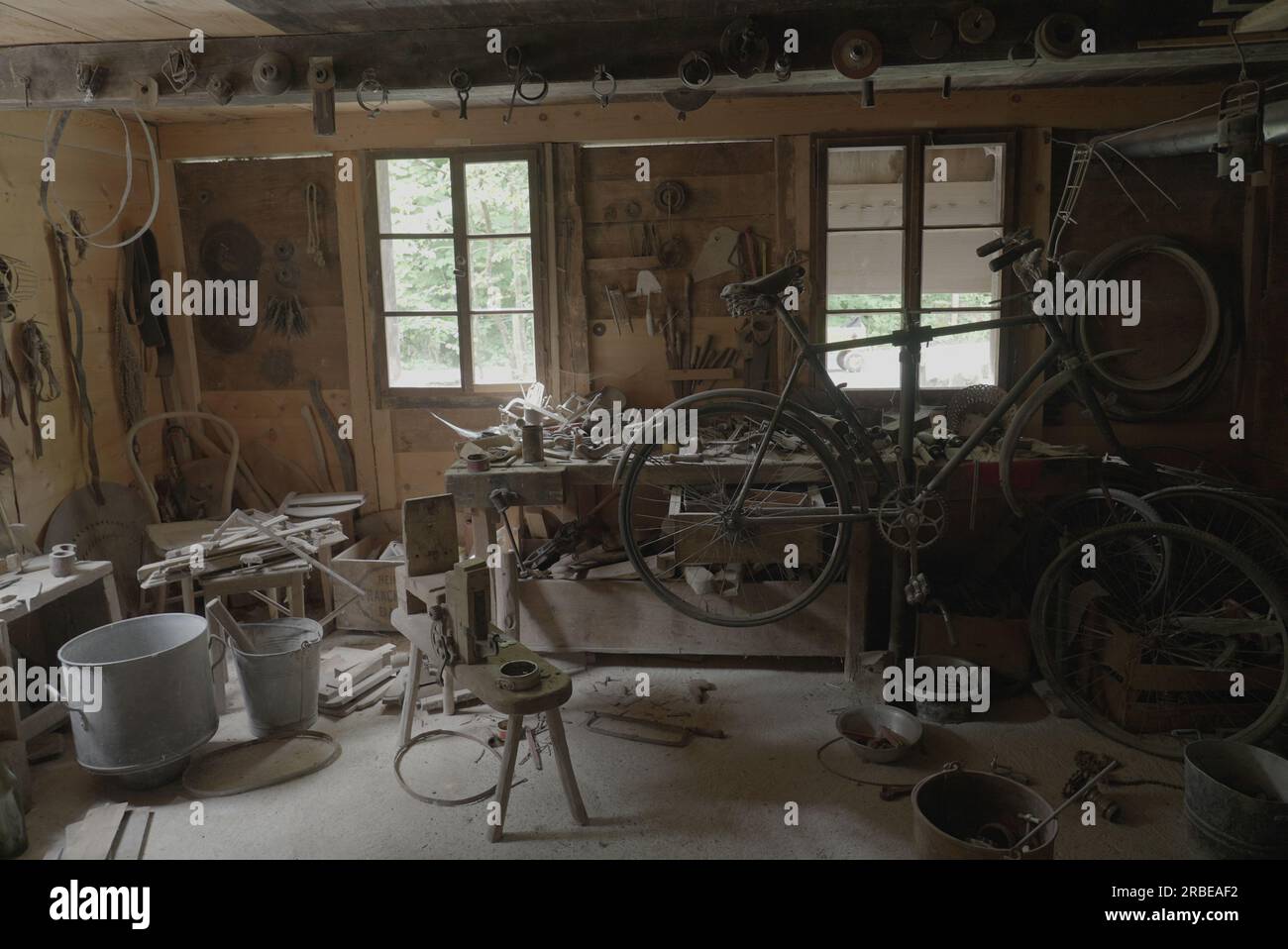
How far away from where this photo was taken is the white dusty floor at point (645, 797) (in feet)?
9.41

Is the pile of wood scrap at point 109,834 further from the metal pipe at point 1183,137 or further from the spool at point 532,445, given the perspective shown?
the metal pipe at point 1183,137

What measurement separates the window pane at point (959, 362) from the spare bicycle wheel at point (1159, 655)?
1322 mm

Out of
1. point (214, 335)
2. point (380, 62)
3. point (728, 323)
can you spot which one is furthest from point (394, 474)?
point (380, 62)

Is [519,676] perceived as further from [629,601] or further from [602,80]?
[602,80]

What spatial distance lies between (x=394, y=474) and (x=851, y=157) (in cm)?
297

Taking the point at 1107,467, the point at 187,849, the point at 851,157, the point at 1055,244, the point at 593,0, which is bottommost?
the point at 187,849

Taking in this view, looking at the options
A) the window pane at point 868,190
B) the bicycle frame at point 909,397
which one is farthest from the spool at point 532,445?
the window pane at point 868,190

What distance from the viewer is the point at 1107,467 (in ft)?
13.4

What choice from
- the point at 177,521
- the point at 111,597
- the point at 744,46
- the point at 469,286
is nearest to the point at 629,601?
the point at 469,286

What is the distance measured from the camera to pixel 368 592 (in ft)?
14.9

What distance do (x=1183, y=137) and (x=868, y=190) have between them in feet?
4.54

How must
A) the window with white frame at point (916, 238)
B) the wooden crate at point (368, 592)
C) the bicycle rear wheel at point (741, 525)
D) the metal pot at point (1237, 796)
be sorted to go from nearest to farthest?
the metal pot at point (1237, 796)
the bicycle rear wheel at point (741, 525)
the wooden crate at point (368, 592)
the window with white frame at point (916, 238)

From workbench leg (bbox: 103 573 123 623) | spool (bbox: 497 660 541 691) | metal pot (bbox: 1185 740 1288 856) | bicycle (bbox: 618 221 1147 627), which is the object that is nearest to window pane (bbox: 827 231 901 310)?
bicycle (bbox: 618 221 1147 627)
